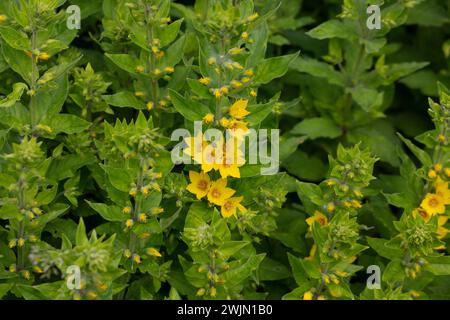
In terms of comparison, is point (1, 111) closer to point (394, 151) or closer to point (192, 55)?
point (192, 55)

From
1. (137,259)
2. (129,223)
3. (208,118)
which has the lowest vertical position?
(137,259)

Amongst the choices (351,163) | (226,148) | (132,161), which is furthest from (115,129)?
(351,163)

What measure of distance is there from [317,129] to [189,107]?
130 cm

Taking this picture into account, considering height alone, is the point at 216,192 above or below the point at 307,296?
above

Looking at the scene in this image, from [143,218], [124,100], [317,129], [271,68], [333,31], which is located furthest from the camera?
[317,129]

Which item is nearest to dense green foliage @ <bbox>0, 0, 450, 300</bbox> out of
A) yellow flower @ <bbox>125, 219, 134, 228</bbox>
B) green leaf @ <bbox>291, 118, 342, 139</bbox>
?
yellow flower @ <bbox>125, 219, 134, 228</bbox>

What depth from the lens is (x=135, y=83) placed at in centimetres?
348

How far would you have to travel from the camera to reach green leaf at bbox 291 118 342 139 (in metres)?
4.20

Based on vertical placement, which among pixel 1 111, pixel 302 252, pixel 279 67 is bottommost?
pixel 302 252

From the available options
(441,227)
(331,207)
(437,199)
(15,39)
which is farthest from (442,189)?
(15,39)

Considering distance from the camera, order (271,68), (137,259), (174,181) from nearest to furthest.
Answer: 1. (137,259)
2. (174,181)
3. (271,68)

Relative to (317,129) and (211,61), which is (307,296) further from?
(317,129)

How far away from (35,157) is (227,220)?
0.90 m

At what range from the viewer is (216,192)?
321 centimetres
